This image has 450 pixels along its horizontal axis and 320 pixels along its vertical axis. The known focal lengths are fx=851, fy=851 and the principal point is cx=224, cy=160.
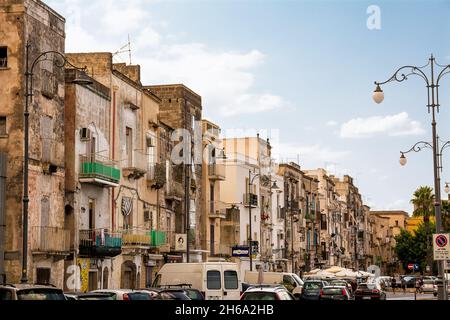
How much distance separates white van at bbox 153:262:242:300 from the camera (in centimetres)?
3362

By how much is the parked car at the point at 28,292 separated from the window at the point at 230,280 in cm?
1641

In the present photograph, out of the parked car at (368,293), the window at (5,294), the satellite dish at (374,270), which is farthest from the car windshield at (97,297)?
the satellite dish at (374,270)

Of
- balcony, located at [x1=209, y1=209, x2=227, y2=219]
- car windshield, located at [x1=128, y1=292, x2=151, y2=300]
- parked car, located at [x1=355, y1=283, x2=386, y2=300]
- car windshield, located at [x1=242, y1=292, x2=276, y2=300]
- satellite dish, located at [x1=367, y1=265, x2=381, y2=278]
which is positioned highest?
balcony, located at [x1=209, y1=209, x2=227, y2=219]

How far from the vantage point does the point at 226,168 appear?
2899 inches

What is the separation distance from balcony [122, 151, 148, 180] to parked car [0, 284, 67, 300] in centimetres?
2923

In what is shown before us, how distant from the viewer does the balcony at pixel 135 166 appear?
47688 mm

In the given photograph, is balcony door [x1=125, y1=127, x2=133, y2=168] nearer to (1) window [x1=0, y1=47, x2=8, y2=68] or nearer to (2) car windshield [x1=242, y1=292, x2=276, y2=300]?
(1) window [x1=0, y1=47, x2=8, y2=68]

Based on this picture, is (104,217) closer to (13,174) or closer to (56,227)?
(56,227)

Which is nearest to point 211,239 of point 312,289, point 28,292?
point 312,289

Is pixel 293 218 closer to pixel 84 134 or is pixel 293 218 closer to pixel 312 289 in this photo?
pixel 312 289

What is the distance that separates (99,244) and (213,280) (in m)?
9.84

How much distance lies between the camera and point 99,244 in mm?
42031

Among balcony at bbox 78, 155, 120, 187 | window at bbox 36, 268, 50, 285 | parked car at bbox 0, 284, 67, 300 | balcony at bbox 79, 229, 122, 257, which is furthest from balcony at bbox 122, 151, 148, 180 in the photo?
parked car at bbox 0, 284, 67, 300
